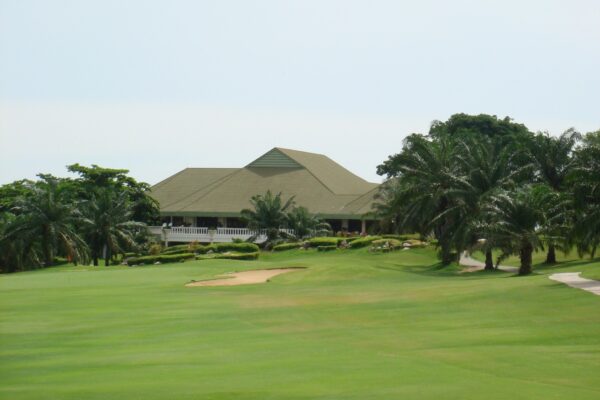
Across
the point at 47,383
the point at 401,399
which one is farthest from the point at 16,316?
the point at 401,399

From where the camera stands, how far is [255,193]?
92875mm

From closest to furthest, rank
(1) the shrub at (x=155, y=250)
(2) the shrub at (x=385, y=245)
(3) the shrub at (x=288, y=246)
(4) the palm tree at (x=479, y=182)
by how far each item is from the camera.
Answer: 1. (4) the palm tree at (x=479, y=182)
2. (2) the shrub at (x=385, y=245)
3. (3) the shrub at (x=288, y=246)
4. (1) the shrub at (x=155, y=250)

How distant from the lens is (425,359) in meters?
19.8

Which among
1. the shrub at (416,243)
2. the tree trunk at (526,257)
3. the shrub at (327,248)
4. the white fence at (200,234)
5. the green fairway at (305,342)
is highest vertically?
the white fence at (200,234)

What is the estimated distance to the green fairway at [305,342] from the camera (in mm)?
16828

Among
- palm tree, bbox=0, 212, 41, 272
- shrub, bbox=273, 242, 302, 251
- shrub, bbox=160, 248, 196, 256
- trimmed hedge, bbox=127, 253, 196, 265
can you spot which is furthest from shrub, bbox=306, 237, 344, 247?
palm tree, bbox=0, 212, 41, 272

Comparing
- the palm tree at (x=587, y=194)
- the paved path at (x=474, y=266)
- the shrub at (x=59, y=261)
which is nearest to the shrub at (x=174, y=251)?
the shrub at (x=59, y=261)

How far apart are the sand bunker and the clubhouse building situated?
99.7ft

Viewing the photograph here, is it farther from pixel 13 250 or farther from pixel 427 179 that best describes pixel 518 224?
pixel 13 250

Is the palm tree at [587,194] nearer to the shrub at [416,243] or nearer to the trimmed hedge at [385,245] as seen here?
the trimmed hedge at [385,245]

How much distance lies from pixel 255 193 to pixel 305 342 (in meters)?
69.8

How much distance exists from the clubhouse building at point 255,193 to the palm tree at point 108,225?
37.8ft

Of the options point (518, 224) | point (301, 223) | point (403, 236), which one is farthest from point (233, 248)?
point (518, 224)

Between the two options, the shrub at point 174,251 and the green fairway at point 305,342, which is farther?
the shrub at point 174,251
